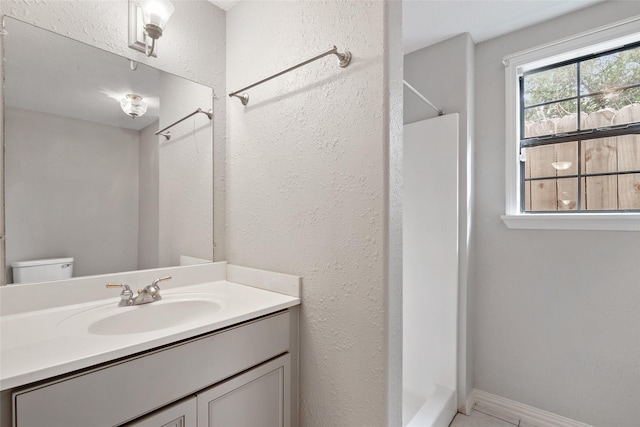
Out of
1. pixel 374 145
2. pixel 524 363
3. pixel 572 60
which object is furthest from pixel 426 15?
pixel 524 363

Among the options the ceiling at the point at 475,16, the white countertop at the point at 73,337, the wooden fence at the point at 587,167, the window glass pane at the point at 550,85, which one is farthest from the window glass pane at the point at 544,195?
the white countertop at the point at 73,337

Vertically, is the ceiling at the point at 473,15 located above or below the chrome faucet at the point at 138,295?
above

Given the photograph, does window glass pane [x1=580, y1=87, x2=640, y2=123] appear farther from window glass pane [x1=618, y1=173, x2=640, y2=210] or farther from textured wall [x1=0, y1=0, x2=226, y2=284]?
textured wall [x1=0, y1=0, x2=226, y2=284]

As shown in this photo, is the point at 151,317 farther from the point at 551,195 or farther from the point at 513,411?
the point at 551,195

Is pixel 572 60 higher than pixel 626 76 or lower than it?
higher

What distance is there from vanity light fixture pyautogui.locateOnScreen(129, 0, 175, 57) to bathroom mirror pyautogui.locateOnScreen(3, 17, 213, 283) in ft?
0.33

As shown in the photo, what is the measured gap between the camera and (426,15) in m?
1.84

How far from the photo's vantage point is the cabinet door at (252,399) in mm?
1010

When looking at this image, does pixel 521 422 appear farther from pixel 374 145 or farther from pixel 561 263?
pixel 374 145

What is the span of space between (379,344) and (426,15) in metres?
1.93

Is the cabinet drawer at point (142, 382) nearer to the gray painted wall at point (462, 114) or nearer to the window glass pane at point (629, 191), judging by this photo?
the gray painted wall at point (462, 114)

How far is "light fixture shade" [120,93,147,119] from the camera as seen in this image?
1398mm

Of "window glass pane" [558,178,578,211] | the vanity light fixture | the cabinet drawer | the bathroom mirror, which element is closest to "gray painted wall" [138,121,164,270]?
the bathroom mirror

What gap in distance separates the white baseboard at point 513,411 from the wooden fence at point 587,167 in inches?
51.2
